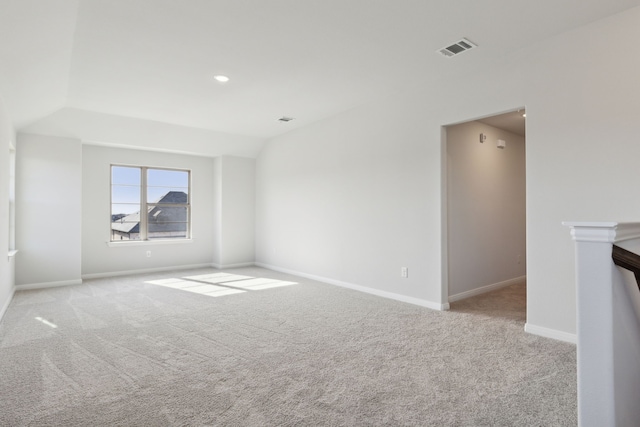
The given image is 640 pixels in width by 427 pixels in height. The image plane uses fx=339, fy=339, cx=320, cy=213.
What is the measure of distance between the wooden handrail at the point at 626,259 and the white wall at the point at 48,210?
6596mm

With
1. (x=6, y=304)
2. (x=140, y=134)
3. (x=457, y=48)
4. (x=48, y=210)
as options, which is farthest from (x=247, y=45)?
(x=48, y=210)

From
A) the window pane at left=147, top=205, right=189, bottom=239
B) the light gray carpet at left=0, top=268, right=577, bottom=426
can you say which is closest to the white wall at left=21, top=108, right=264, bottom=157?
the window pane at left=147, top=205, right=189, bottom=239

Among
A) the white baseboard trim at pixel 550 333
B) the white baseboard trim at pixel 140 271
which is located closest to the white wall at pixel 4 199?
the white baseboard trim at pixel 140 271

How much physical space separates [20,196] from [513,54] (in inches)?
265

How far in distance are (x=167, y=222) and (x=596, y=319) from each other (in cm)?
708

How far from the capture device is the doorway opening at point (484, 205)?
4402 mm

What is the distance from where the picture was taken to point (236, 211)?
7348 mm

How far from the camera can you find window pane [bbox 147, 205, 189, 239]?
6852mm

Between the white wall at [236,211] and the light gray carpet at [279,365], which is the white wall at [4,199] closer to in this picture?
the light gray carpet at [279,365]

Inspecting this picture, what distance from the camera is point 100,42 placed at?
10.1 feet

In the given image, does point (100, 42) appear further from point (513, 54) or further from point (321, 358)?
point (513, 54)

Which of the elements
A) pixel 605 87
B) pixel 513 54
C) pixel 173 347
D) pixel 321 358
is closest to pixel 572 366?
pixel 321 358

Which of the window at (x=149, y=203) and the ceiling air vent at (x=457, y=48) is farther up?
the ceiling air vent at (x=457, y=48)

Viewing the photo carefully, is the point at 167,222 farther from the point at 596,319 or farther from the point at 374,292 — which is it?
A: the point at 596,319
